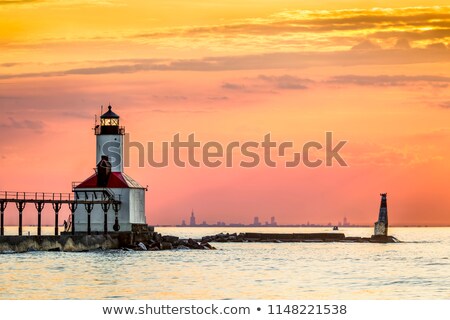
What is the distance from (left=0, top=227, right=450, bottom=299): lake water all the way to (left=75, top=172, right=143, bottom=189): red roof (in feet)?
18.4

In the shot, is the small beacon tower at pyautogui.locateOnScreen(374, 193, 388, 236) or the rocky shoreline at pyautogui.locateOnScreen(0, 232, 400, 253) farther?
the small beacon tower at pyautogui.locateOnScreen(374, 193, 388, 236)

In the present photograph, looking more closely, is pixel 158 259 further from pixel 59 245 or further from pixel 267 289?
pixel 267 289

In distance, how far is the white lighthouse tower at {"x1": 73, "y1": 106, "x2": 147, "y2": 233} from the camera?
318ft

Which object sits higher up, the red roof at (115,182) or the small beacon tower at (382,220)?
the red roof at (115,182)

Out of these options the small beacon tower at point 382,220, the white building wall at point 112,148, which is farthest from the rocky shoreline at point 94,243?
the small beacon tower at point 382,220

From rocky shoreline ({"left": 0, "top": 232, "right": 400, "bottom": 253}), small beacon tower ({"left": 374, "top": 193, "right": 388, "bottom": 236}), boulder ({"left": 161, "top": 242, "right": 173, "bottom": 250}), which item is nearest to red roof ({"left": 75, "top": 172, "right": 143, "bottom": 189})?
rocky shoreline ({"left": 0, "top": 232, "right": 400, "bottom": 253})

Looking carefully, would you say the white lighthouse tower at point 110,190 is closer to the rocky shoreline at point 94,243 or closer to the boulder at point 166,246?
the rocky shoreline at point 94,243

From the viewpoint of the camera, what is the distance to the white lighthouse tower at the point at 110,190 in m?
96.9

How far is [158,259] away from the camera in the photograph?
8906 cm

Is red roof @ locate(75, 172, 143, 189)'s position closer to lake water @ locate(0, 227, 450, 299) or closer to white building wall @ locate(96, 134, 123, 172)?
white building wall @ locate(96, 134, 123, 172)

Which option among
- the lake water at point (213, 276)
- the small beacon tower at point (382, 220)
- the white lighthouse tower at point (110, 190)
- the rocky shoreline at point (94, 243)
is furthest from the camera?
the small beacon tower at point (382, 220)

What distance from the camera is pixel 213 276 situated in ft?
242

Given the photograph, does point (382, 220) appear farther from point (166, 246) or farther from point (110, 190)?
point (110, 190)

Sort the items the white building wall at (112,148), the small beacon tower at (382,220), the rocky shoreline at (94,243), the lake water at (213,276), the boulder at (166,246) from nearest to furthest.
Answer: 1. the lake water at (213,276)
2. the rocky shoreline at (94,243)
3. the white building wall at (112,148)
4. the boulder at (166,246)
5. the small beacon tower at (382,220)
